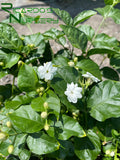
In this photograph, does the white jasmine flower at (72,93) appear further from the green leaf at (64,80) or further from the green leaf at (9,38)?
the green leaf at (9,38)

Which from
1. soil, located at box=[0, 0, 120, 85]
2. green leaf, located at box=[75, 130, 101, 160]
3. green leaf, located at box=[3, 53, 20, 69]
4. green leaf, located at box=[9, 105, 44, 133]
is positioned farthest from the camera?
soil, located at box=[0, 0, 120, 85]

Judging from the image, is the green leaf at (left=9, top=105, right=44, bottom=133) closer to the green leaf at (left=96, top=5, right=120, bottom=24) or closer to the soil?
the green leaf at (left=96, top=5, right=120, bottom=24)

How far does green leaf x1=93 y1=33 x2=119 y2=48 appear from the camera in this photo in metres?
1.05

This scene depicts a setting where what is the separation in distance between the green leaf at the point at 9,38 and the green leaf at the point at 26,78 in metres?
0.21

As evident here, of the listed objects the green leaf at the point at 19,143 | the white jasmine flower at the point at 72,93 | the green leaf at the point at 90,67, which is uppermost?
the green leaf at the point at 90,67

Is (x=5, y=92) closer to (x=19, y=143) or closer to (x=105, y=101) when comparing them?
(x=19, y=143)

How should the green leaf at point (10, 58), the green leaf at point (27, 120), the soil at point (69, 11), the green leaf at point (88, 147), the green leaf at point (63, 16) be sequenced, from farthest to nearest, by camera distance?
the soil at point (69, 11) < the green leaf at point (63, 16) < the green leaf at point (10, 58) < the green leaf at point (88, 147) < the green leaf at point (27, 120)

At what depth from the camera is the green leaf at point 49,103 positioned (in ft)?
2.37

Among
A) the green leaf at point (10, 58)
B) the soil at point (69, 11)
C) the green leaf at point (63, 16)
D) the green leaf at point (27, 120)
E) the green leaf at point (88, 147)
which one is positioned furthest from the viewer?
the soil at point (69, 11)

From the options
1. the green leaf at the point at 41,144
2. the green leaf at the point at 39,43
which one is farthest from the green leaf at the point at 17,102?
the green leaf at the point at 39,43

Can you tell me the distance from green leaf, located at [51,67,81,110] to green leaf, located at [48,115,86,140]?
0.22 ft

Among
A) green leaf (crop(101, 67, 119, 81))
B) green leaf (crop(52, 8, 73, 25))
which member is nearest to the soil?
green leaf (crop(101, 67, 119, 81))

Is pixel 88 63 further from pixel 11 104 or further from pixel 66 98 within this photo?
pixel 11 104

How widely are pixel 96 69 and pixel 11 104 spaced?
1.44ft
